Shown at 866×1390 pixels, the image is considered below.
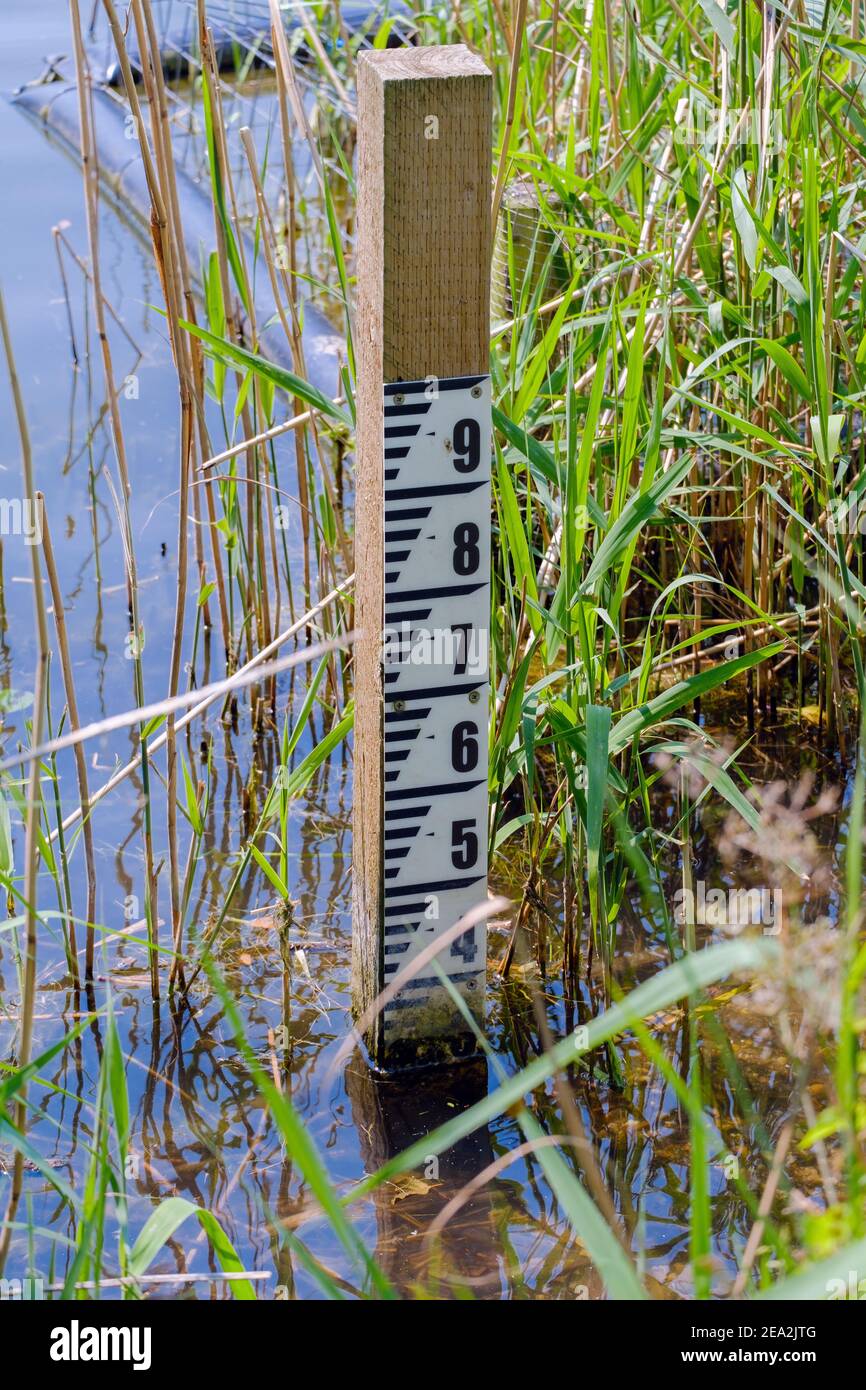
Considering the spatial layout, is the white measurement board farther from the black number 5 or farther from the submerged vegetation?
the submerged vegetation

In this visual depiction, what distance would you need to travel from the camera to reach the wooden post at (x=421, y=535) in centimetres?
173

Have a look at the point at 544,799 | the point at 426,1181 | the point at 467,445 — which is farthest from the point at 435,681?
the point at 544,799

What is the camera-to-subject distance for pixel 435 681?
191 cm

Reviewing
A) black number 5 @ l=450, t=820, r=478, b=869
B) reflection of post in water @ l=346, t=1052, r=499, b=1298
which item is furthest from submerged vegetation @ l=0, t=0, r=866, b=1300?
black number 5 @ l=450, t=820, r=478, b=869

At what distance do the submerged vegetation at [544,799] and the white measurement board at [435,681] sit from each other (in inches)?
4.1

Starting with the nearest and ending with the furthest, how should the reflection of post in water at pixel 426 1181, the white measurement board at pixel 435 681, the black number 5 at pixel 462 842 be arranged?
the reflection of post in water at pixel 426 1181, the white measurement board at pixel 435 681, the black number 5 at pixel 462 842

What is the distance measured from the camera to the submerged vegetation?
1709 mm

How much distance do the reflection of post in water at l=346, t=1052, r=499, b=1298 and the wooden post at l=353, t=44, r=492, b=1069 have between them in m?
0.05

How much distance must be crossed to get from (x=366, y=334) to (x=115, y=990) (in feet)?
3.55

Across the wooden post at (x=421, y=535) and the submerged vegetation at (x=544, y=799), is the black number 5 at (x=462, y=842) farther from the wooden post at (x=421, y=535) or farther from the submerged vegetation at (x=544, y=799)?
the submerged vegetation at (x=544, y=799)

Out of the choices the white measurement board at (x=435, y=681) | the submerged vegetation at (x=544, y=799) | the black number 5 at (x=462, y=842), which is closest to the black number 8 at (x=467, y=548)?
the white measurement board at (x=435, y=681)

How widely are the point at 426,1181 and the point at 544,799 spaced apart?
0.95 m

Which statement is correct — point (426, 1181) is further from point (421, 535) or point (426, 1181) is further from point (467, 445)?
point (467, 445)
